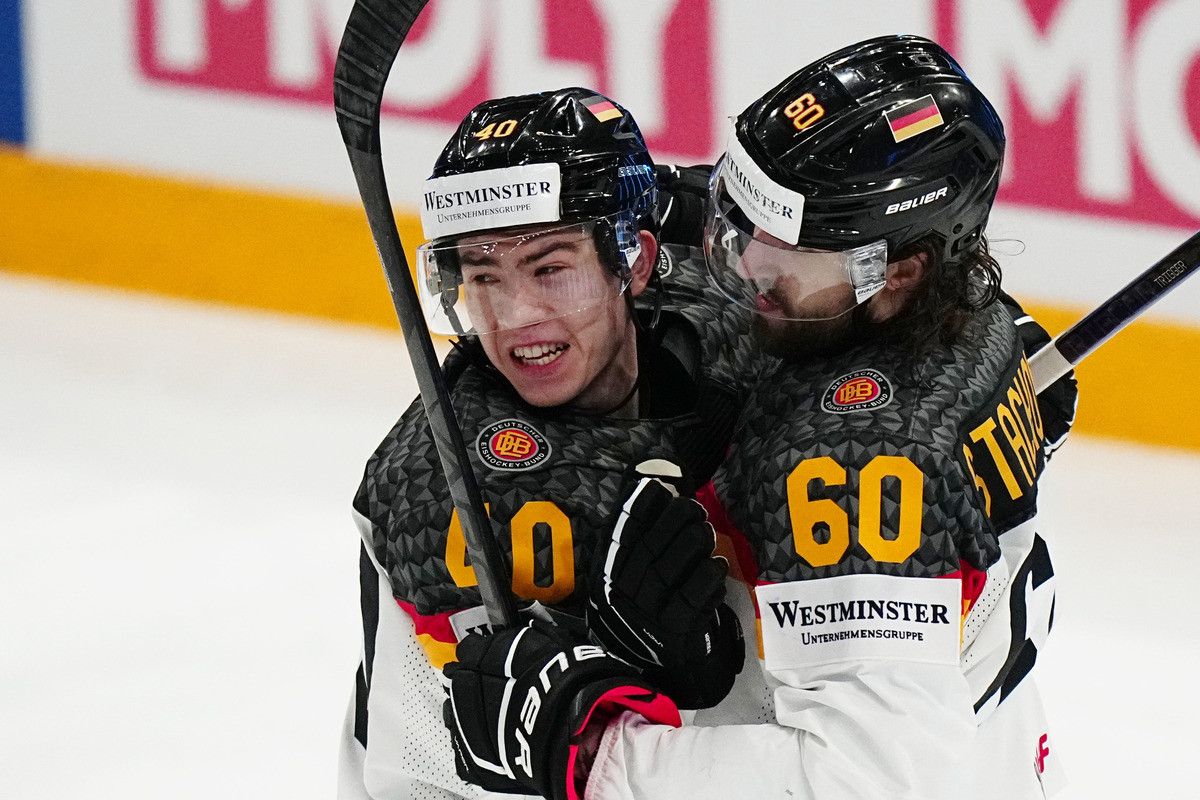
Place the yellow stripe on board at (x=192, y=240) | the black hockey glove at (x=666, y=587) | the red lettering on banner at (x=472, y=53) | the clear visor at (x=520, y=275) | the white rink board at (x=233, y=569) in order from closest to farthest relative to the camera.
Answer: the black hockey glove at (x=666, y=587) → the clear visor at (x=520, y=275) → the white rink board at (x=233, y=569) → the red lettering on banner at (x=472, y=53) → the yellow stripe on board at (x=192, y=240)

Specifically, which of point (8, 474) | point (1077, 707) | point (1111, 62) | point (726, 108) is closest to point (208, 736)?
point (8, 474)

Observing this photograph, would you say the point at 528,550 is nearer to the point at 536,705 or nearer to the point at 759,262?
the point at 536,705

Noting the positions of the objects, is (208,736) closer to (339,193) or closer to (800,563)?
(800,563)

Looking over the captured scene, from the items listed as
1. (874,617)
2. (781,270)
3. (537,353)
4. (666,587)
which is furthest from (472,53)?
(874,617)

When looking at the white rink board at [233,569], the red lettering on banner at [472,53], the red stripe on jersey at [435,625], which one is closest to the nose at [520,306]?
the red stripe on jersey at [435,625]

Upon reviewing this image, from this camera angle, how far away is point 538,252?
1.97 m

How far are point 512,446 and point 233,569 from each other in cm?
195

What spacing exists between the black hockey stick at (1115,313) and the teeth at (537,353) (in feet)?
2.03

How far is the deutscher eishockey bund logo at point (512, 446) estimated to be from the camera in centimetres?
186

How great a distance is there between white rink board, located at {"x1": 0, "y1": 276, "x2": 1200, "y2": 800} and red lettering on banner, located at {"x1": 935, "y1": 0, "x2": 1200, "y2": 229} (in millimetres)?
637

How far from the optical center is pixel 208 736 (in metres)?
3.10

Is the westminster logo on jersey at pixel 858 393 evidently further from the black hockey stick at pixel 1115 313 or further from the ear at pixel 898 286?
the black hockey stick at pixel 1115 313

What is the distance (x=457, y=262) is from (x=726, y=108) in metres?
2.63

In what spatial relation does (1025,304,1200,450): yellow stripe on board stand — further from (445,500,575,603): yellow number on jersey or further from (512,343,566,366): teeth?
(445,500,575,603): yellow number on jersey
